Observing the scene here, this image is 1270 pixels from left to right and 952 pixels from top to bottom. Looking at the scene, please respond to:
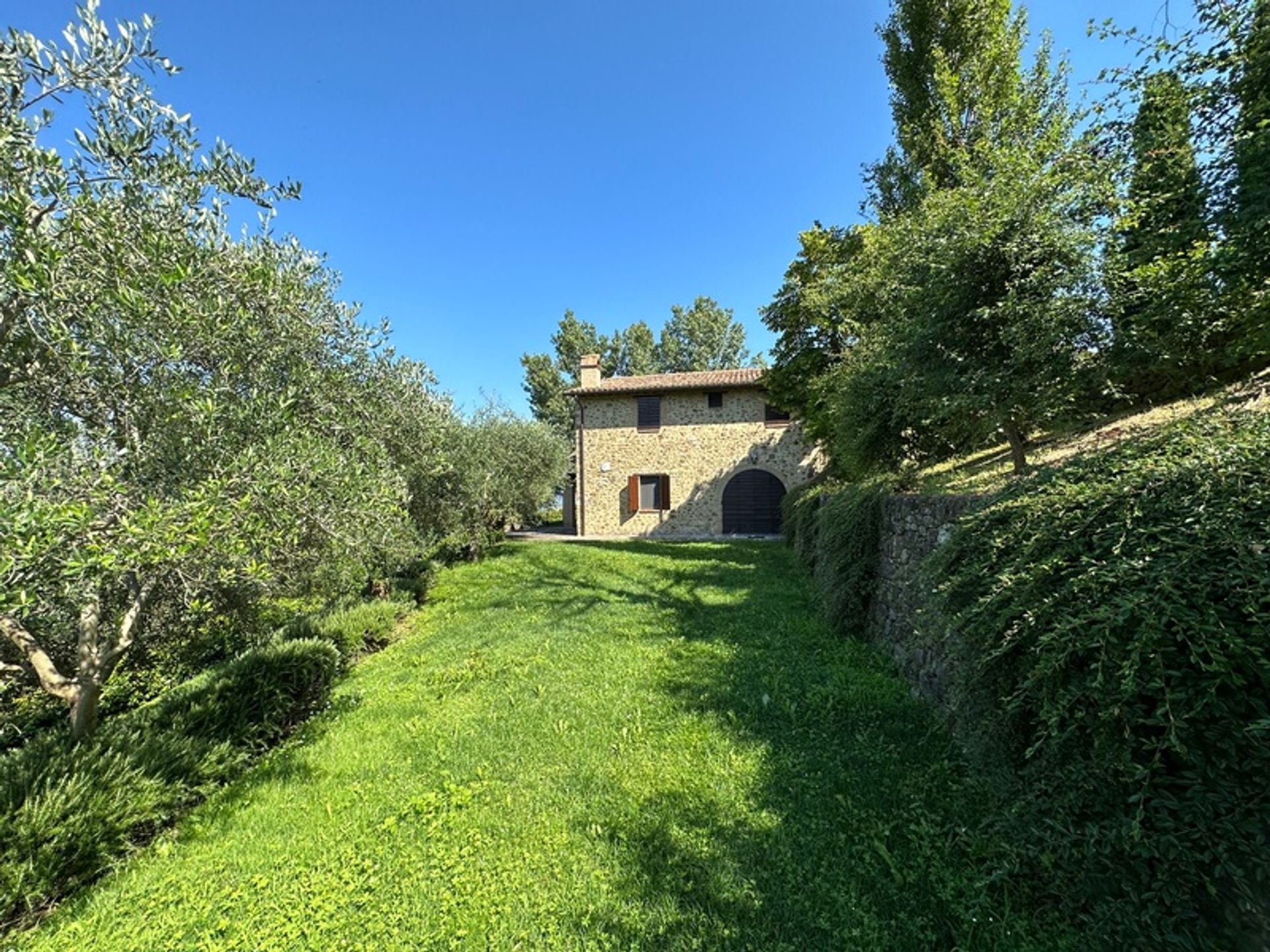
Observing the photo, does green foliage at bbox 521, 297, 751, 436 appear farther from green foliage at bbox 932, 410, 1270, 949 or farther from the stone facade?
green foliage at bbox 932, 410, 1270, 949

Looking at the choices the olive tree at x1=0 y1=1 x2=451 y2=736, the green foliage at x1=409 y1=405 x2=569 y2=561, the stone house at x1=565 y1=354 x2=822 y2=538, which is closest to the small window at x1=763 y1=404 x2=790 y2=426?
the stone house at x1=565 y1=354 x2=822 y2=538

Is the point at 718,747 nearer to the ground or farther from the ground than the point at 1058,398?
nearer to the ground

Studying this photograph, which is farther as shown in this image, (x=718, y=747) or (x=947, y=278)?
(x=947, y=278)

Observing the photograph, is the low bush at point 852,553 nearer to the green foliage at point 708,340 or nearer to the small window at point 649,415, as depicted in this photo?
the small window at point 649,415

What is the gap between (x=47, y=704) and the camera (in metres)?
4.91

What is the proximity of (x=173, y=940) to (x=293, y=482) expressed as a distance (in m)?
2.30

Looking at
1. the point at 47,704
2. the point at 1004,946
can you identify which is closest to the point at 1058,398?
the point at 1004,946

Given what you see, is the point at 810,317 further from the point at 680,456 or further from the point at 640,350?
the point at 640,350

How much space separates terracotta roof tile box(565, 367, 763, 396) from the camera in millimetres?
17703

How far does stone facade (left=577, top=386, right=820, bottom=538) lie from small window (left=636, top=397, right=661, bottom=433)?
5.4 inches

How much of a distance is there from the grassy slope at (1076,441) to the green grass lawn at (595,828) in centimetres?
217

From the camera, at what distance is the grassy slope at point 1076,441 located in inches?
124

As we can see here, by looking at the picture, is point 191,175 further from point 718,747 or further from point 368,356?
point 718,747

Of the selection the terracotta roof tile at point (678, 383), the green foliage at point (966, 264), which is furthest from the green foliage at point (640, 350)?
the green foliage at point (966, 264)
